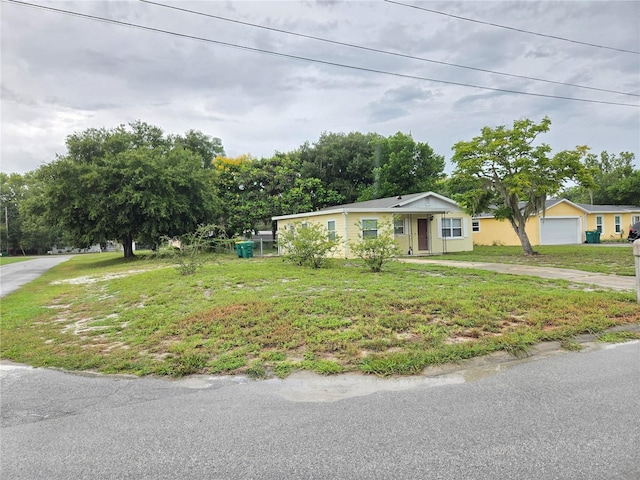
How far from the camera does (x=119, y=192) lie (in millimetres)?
24406

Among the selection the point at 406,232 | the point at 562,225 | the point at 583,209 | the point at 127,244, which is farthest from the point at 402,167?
the point at 127,244

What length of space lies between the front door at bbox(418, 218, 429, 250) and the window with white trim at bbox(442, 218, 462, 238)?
1.10 metres

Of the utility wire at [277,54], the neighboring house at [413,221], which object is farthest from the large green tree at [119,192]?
the utility wire at [277,54]

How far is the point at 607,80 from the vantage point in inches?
537

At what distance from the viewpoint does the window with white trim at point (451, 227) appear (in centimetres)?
2216

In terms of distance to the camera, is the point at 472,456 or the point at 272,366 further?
the point at 272,366

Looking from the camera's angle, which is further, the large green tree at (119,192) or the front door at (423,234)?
the large green tree at (119,192)

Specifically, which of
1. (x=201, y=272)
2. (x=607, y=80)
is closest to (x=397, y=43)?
(x=607, y=80)

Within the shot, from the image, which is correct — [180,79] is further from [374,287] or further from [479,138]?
[479,138]

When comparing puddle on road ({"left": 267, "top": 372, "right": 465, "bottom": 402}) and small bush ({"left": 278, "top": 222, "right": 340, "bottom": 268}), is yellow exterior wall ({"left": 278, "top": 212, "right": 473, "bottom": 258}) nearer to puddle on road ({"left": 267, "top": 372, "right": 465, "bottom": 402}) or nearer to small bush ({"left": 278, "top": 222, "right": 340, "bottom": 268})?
small bush ({"left": 278, "top": 222, "right": 340, "bottom": 268})

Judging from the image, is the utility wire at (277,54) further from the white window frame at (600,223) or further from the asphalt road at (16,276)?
the white window frame at (600,223)

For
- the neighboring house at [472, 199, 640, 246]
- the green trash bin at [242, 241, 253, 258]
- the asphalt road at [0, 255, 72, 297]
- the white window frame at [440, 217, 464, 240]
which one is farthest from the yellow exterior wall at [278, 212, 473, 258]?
the asphalt road at [0, 255, 72, 297]

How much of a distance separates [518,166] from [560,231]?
1417 centimetres

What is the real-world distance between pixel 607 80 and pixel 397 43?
8.53 metres
